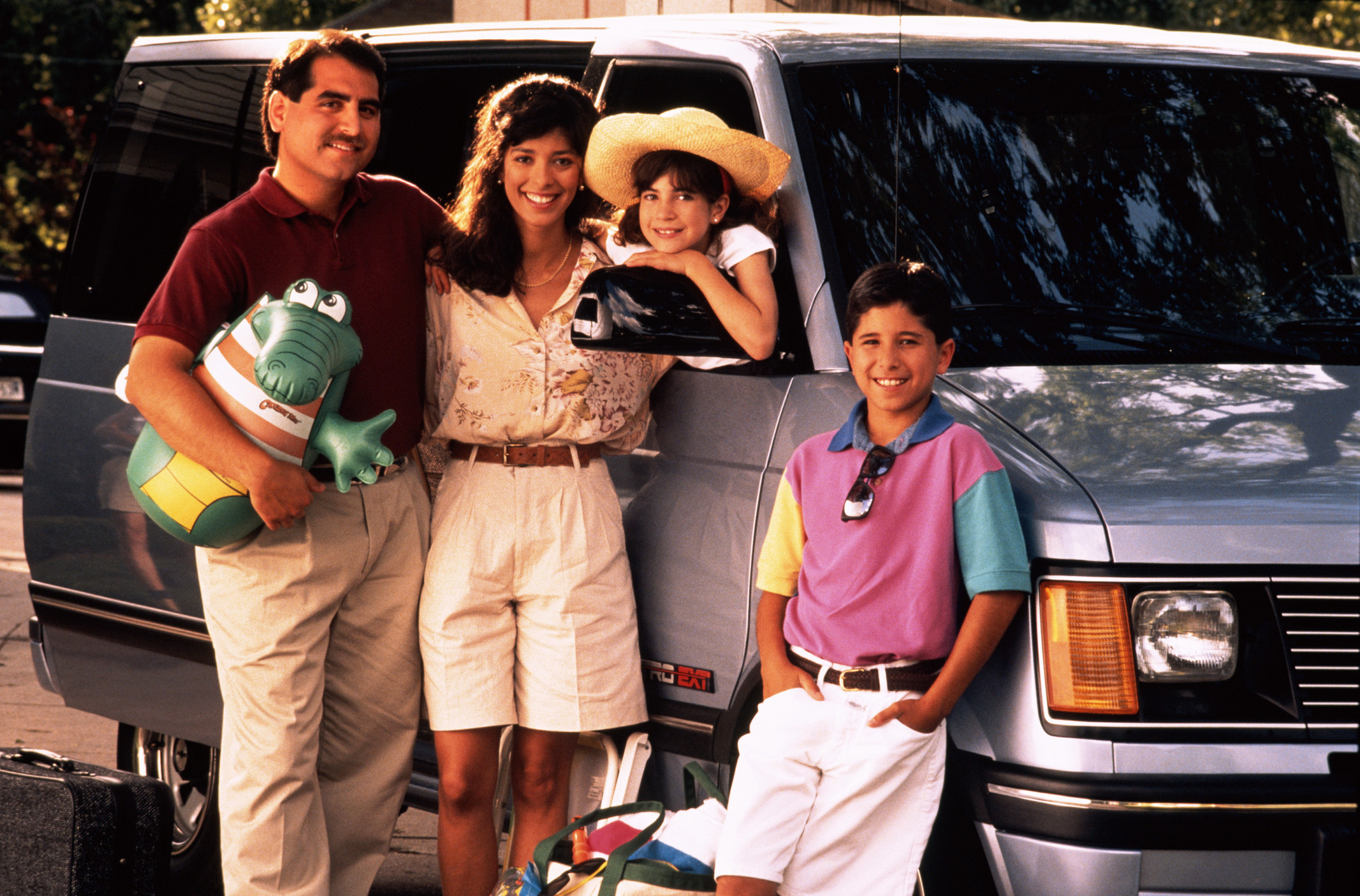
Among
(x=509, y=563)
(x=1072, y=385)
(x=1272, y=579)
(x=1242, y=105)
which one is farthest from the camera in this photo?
(x=1242, y=105)

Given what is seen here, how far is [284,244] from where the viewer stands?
352 cm

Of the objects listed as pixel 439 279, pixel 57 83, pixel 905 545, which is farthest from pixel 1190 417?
pixel 57 83

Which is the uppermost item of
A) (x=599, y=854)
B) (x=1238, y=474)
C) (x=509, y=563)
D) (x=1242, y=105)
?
(x=1242, y=105)

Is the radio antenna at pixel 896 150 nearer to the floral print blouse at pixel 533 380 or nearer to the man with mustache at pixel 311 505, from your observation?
the floral print blouse at pixel 533 380

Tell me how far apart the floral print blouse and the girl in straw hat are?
6.6 inches

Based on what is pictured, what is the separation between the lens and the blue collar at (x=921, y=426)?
287cm

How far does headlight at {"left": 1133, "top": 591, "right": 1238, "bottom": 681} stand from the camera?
2668 mm

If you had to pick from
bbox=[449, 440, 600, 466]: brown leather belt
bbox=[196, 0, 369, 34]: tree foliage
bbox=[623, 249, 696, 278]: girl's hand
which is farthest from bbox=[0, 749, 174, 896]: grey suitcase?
bbox=[196, 0, 369, 34]: tree foliage

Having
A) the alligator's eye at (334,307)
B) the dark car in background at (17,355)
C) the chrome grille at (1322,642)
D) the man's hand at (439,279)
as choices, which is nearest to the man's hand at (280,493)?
the alligator's eye at (334,307)

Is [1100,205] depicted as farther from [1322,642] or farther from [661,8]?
[661,8]

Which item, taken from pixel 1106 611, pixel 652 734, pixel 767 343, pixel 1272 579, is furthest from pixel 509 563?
pixel 1272 579

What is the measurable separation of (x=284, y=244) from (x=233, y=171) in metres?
1.34

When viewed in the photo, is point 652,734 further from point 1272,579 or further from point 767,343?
point 1272,579

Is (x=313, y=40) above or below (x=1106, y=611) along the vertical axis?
above
